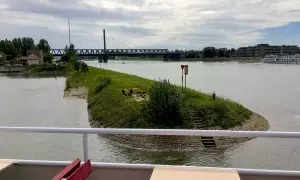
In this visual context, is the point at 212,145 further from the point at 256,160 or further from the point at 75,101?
the point at 75,101

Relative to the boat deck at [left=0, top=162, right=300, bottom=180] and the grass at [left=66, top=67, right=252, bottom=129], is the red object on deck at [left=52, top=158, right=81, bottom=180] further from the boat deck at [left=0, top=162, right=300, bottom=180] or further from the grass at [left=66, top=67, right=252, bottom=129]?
the grass at [left=66, top=67, right=252, bottom=129]

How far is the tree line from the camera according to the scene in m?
149

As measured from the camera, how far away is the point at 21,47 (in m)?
162

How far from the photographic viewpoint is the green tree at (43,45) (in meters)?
162

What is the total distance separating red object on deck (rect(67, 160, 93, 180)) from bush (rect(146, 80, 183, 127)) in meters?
22.5

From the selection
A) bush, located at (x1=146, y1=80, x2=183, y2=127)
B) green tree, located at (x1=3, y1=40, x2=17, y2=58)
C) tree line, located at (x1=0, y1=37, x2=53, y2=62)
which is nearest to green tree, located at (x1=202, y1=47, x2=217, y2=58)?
tree line, located at (x1=0, y1=37, x2=53, y2=62)

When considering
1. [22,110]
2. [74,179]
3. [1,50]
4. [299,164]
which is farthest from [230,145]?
[1,50]

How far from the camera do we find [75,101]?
47.2m

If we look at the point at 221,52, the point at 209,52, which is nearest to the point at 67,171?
the point at 209,52

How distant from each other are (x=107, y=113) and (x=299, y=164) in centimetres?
1764

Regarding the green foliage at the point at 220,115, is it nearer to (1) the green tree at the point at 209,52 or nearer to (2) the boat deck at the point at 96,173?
(2) the boat deck at the point at 96,173

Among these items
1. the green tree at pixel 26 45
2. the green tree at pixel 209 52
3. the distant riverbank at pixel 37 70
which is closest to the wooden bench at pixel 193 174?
the distant riverbank at pixel 37 70

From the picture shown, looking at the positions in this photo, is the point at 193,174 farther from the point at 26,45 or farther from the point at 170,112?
the point at 26,45

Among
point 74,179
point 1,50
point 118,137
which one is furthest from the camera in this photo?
point 1,50
